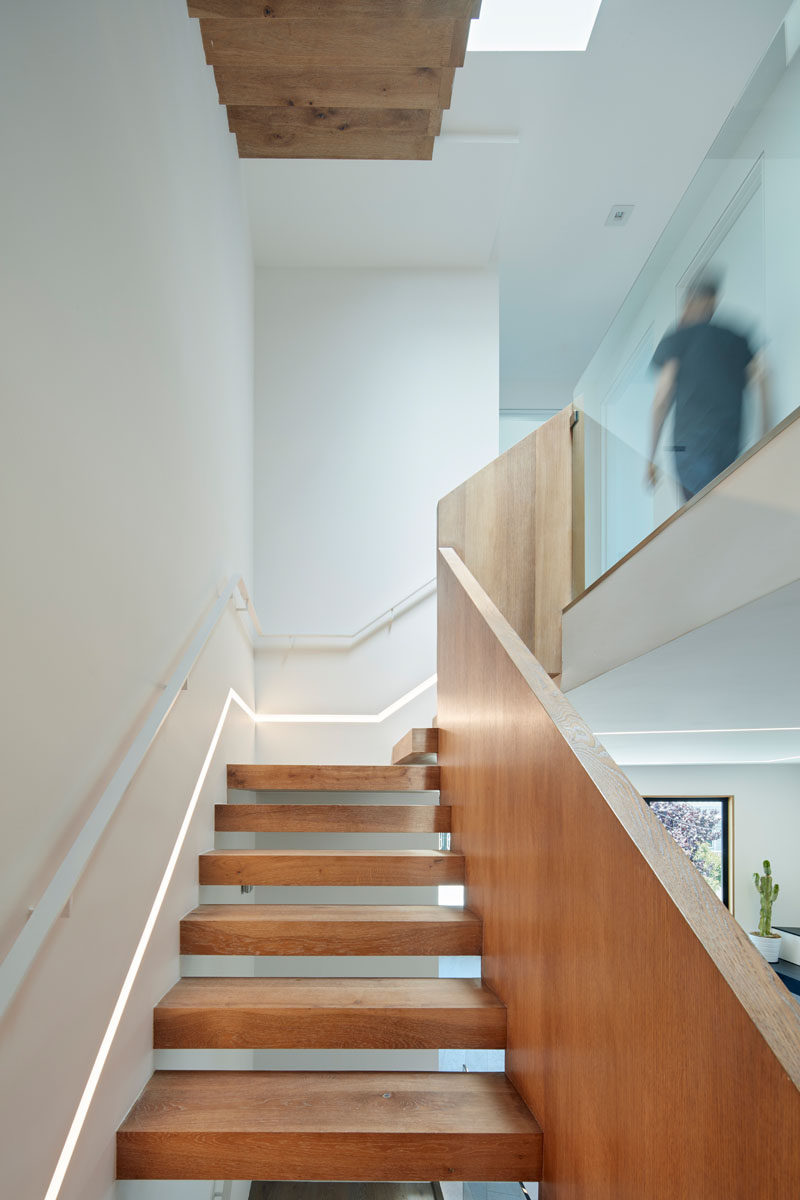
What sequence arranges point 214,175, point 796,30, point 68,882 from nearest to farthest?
point 68,882 → point 796,30 → point 214,175

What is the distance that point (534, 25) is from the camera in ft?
12.5

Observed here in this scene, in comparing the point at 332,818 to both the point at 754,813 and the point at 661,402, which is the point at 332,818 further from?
the point at 754,813

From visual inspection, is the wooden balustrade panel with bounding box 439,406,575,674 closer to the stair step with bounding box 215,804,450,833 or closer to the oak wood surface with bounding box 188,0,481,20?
the stair step with bounding box 215,804,450,833

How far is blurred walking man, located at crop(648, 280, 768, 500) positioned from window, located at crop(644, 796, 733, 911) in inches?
243

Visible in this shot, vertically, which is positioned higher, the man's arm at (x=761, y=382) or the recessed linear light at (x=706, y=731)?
the man's arm at (x=761, y=382)

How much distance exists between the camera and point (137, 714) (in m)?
2.02

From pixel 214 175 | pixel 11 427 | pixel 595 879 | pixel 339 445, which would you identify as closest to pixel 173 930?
pixel 595 879

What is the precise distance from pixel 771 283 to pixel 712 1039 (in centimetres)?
131

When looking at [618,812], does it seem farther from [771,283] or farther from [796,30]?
[796,30]

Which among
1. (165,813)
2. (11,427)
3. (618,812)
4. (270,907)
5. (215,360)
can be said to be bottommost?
(270,907)

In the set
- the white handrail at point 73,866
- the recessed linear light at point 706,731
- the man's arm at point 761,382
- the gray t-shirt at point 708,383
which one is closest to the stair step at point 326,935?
the white handrail at point 73,866

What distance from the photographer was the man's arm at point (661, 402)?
2250 mm

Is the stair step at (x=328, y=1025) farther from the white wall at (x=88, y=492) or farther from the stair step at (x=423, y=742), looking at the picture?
the stair step at (x=423, y=742)

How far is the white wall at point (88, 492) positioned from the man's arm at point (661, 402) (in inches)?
52.2
